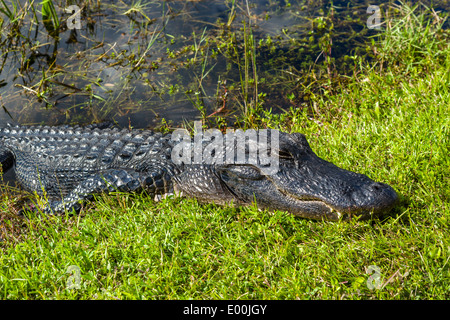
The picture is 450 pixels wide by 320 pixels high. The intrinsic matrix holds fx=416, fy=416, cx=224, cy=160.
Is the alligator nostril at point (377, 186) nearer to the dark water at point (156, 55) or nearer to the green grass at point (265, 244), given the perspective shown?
the green grass at point (265, 244)

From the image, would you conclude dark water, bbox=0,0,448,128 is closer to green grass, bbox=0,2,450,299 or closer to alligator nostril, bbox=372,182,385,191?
green grass, bbox=0,2,450,299

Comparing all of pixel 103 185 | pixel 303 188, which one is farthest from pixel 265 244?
pixel 103 185

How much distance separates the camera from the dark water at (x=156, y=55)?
18.5 feet

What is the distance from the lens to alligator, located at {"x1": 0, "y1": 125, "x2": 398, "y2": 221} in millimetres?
3025

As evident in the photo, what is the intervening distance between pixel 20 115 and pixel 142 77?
1.75 m

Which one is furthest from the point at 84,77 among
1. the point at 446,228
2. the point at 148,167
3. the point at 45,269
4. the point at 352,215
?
the point at 446,228

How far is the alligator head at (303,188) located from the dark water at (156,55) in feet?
6.31

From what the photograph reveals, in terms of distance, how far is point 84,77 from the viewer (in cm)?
618

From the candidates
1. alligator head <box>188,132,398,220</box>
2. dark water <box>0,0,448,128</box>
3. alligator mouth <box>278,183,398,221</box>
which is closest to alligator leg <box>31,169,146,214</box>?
alligator head <box>188,132,398,220</box>

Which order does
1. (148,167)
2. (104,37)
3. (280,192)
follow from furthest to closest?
(104,37)
(148,167)
(280,192)

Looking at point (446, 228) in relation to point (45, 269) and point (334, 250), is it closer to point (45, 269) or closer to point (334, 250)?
A: point (334, 250)


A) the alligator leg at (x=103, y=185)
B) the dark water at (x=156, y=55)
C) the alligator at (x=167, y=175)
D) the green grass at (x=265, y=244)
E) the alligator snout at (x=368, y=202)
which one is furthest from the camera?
the dark water at (x=156, y=55)

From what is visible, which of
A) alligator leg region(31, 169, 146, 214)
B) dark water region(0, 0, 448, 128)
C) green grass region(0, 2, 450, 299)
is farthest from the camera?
dark water region(0, 0, 448, 128)

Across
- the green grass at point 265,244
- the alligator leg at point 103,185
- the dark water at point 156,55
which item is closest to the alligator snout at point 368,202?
the green grass at point 265,244
